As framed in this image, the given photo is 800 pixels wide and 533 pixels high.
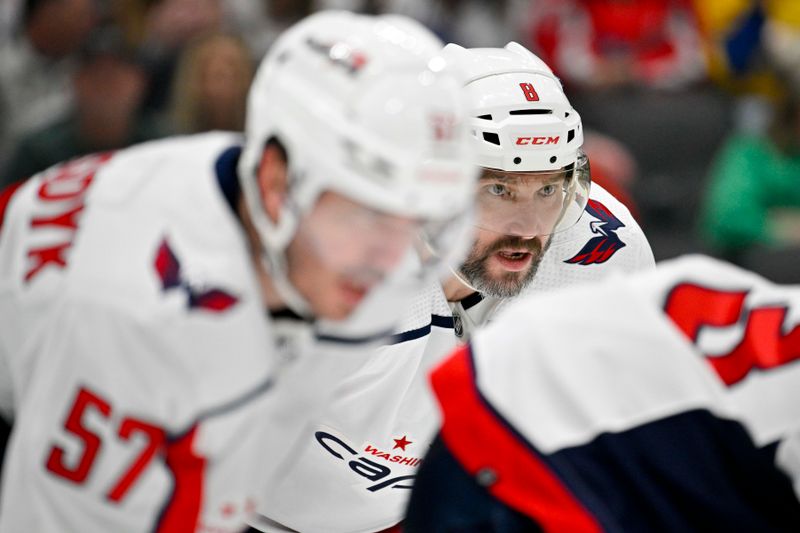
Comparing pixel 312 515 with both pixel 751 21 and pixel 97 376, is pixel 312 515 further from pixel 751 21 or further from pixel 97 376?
pixel 751 21

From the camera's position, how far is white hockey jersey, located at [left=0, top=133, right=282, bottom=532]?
5.39ft

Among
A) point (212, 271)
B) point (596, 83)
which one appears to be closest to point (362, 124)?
point (212, 271)

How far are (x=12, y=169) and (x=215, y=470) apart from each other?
10.7 feet

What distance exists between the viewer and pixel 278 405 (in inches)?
71.9

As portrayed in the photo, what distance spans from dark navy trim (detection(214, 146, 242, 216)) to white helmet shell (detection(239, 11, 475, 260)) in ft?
0.07

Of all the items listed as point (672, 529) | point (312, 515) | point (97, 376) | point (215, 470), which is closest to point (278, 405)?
point (215, 470)

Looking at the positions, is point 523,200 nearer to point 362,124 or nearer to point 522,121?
point 522,121

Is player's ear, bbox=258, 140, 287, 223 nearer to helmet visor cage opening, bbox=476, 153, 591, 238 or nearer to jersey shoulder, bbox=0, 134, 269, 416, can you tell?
jersey shoulder, bbox=0, 134, 269, 416

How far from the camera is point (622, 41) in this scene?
6418 mm

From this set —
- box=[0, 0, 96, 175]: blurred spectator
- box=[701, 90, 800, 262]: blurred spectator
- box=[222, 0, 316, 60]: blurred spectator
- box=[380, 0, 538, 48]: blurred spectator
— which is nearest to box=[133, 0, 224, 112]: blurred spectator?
box=[222, 0, 316, 60]: blurred spectator

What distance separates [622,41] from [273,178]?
16.2 feet

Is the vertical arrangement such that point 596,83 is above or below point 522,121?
below

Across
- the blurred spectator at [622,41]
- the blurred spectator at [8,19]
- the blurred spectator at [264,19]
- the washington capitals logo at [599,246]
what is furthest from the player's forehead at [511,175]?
the blurred spectator at [622,41]

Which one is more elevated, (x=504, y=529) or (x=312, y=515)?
(x=504, y=529)
